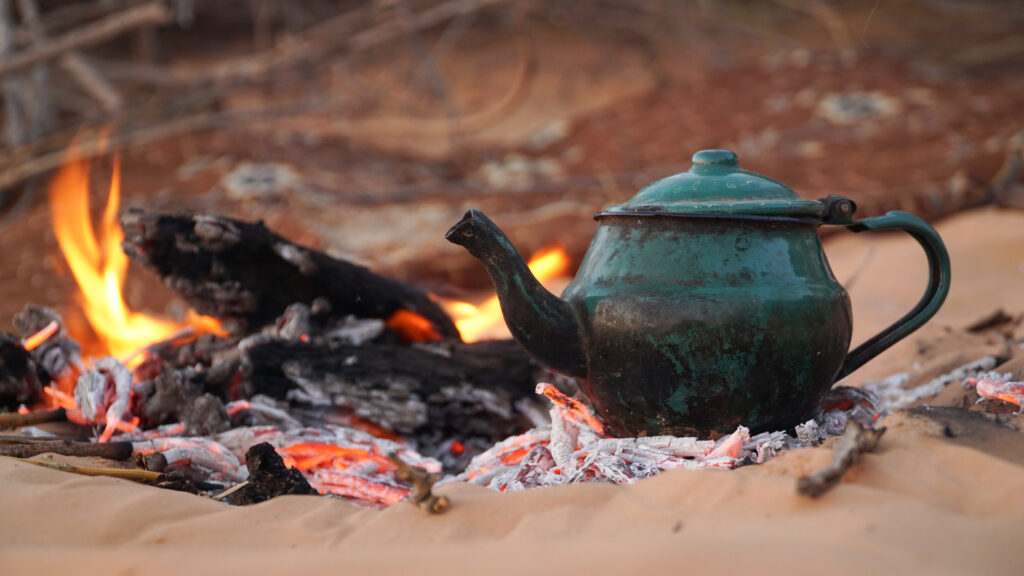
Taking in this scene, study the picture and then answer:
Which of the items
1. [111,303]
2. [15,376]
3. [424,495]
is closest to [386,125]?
Answer: [111,303]

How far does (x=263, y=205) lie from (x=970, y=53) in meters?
8.16

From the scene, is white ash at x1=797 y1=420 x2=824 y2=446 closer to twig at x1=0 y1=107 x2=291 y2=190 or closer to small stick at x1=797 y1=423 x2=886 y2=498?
small stick at x1=797 y1=423 x2=886 y2=498

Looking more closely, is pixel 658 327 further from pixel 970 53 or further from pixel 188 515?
pixel 970 53

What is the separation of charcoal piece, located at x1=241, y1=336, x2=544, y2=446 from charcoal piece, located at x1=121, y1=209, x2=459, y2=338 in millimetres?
273

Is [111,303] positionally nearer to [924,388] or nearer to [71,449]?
Answer: [71,449]

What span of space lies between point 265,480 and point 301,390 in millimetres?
814

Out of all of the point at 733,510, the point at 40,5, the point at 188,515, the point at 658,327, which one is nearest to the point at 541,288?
the point at 658,327

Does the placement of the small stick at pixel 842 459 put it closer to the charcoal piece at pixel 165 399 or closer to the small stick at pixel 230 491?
the small stick at pixel 230 491

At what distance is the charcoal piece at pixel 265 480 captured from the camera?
1993 millimetres

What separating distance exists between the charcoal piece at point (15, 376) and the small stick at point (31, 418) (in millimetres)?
170

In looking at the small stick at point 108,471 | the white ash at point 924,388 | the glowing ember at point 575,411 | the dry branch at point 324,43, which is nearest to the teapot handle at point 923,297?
the white ash at point 924,388

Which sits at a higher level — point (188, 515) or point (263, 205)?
point (263, 205)

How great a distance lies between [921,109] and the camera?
27.3 ft

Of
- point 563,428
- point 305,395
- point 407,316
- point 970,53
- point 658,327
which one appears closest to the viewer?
point 658,327
